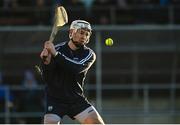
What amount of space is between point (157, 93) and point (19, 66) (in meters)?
3.63

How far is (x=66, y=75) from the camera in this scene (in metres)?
12.1

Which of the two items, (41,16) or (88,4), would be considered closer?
(41,16)

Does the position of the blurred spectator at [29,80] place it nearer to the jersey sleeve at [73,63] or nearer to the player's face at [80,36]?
the jersey sleeve at [73,63]

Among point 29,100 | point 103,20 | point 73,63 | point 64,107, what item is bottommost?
point 29,100

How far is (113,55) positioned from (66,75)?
990cm

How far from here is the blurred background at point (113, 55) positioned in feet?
64.3

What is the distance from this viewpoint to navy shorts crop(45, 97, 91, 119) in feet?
39.5

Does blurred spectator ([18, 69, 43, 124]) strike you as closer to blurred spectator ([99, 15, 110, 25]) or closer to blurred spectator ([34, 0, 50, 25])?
blurred spectator ([34, 0, 50, 25])

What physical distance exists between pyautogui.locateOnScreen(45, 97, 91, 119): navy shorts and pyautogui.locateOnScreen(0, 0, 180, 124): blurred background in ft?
23.3

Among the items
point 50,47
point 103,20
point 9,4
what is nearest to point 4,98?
point 9,4

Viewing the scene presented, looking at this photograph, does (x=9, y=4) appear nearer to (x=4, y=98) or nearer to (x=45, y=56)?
(x=4, y=98)

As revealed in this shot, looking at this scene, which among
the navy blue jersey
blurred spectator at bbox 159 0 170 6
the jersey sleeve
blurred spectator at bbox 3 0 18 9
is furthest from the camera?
blurred spectator at bbox 3 0 18 9

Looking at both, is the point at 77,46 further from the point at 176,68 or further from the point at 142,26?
the point at 176,68

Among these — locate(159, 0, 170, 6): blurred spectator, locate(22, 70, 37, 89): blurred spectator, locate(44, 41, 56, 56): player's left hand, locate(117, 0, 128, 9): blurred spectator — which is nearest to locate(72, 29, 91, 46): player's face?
locate(44, 41, 56, 56): player's left hand
